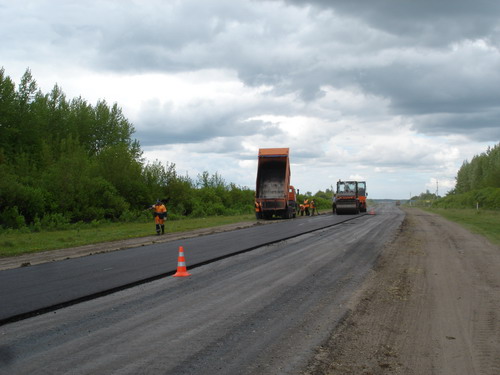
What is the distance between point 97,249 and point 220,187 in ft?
107

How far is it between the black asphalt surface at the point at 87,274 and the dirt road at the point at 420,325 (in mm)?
4287

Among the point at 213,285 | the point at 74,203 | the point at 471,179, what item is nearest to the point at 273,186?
the point at 74,203

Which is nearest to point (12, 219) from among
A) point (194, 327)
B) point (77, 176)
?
point (77, 176)

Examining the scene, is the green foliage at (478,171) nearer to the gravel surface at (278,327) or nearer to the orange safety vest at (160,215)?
the orange safety vest at (160,215)

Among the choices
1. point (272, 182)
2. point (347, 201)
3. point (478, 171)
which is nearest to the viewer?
point (272, 182)

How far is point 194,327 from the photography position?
609 centimetres

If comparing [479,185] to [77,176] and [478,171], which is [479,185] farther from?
[77,176]

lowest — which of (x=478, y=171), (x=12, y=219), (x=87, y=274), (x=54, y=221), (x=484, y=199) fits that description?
(x=87, y=274)

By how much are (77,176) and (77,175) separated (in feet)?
0.34

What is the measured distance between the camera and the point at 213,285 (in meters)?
8.87

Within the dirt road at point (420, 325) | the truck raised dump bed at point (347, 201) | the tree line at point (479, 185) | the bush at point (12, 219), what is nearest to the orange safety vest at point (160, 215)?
the bush at point (12, 219)

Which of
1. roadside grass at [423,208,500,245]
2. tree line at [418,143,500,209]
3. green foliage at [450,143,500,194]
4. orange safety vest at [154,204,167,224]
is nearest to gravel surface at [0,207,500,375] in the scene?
orange safety vest at [154,204,167,224]

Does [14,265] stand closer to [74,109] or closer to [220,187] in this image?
[220,187]

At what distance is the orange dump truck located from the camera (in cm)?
3183
